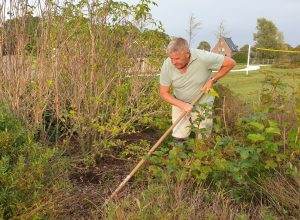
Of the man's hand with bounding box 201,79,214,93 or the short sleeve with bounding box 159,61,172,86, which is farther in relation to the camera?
the short sleeve with bounding box 159,61,172,86

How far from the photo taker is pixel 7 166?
3.61 m

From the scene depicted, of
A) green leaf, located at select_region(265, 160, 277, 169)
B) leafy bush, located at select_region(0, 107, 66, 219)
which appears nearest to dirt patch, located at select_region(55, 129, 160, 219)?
leafy bush, located at select_region(0, 107, 66, 219)

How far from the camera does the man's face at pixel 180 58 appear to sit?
5.13 m

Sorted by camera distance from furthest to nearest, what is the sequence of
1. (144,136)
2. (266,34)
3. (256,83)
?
(266,34) < (256,83) < (144,136)

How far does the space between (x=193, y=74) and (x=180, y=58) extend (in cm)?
38

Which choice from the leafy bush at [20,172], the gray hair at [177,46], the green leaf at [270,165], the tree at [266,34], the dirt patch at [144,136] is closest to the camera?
the leafy bush at [20,172]

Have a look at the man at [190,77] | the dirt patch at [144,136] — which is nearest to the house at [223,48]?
the dirt patch at [144,136]

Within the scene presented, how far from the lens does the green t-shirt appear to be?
543cm

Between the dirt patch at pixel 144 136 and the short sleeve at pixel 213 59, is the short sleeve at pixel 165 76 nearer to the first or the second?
the short sleeve at pixel 213 59

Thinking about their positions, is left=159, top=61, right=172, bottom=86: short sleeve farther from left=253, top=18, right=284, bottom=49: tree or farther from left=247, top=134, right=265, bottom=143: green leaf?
left=253, top=18, right=284, bottom=49: tree

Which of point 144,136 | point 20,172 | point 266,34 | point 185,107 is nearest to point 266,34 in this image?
point 266,34

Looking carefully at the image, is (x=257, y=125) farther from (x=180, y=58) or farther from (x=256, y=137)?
(x=180, y=58)

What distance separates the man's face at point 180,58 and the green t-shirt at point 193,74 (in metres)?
0.10

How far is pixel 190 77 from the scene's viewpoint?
5.50m
